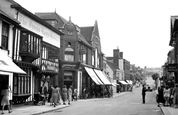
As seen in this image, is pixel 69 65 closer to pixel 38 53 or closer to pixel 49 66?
pixel 49 66

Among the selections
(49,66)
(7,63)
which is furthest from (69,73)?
(7,63)

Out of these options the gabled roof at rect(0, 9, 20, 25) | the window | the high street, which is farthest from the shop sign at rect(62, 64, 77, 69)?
the window

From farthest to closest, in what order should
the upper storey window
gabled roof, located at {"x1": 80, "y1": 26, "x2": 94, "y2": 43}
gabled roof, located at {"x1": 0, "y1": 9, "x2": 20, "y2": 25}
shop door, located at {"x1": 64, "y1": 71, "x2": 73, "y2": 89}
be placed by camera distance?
gabled roof, located at {"x1": 80, "y1": 26, "x2": 94, "y2": 43} < the upper storey window < shop door, located at {"x1": 64, "y1": 71, "x2": 73, "y2": 89} < gabled roof, located at {"x1": 0, "y1": 9, "x2": 20, "y2": 25}

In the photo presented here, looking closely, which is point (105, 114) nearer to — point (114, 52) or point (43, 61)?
point (43, 61)

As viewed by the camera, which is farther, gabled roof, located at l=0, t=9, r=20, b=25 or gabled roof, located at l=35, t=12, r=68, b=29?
gabled roof, located at l=35, t=12, r=68, b=29

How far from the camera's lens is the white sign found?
21.4 metres

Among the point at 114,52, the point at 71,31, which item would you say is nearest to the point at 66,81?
the point at 71,31

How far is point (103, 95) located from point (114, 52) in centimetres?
4215

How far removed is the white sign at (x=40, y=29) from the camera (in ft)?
70.2

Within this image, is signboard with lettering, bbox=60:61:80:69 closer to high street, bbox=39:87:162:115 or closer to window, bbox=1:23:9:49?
high street, bbox=39:87:162:115

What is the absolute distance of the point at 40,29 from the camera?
82.6 ft

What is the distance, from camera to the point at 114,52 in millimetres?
82438

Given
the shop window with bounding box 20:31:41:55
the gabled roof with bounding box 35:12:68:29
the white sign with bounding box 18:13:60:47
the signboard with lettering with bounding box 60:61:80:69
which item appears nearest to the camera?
the shop window with bounding box 20:31:41:55

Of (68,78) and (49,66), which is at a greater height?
(49,66)
